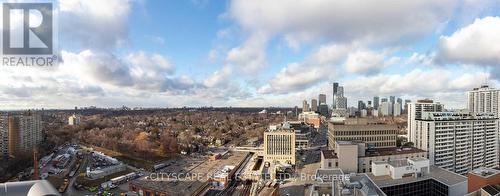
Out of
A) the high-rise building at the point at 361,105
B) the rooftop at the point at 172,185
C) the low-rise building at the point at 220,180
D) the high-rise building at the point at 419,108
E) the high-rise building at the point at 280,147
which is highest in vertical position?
the high-rise building at the point at 419,108

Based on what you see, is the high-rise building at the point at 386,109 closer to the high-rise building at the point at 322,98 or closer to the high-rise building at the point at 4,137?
the high-rise building at the point at 322,98

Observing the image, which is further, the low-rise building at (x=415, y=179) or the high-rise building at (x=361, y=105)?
the high-rise building at (x=361, y=105)

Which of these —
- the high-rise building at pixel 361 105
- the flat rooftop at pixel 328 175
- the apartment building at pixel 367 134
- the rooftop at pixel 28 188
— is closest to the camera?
the rooftop at pixel 28 188

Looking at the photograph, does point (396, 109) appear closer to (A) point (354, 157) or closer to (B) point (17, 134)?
(A) point (354, 157)

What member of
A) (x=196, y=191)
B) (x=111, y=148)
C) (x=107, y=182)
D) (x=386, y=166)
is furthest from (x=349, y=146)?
(x=111, y=148)

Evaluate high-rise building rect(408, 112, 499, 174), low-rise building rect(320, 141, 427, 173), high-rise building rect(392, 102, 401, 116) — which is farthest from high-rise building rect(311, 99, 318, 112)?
low-rise building rect(320, 141, 427, 173)

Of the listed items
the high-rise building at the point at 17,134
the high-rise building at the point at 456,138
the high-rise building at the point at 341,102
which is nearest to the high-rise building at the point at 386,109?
the high-rise building at the point at 341,102

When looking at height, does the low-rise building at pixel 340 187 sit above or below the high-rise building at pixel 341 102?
below

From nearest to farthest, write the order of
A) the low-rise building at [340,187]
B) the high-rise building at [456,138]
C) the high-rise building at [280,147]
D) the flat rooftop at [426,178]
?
the low-rise building at [340,187] < the flat rooftop at [426,178] < the high-rise building at [456,138] < the high-rise building at [280,147]
